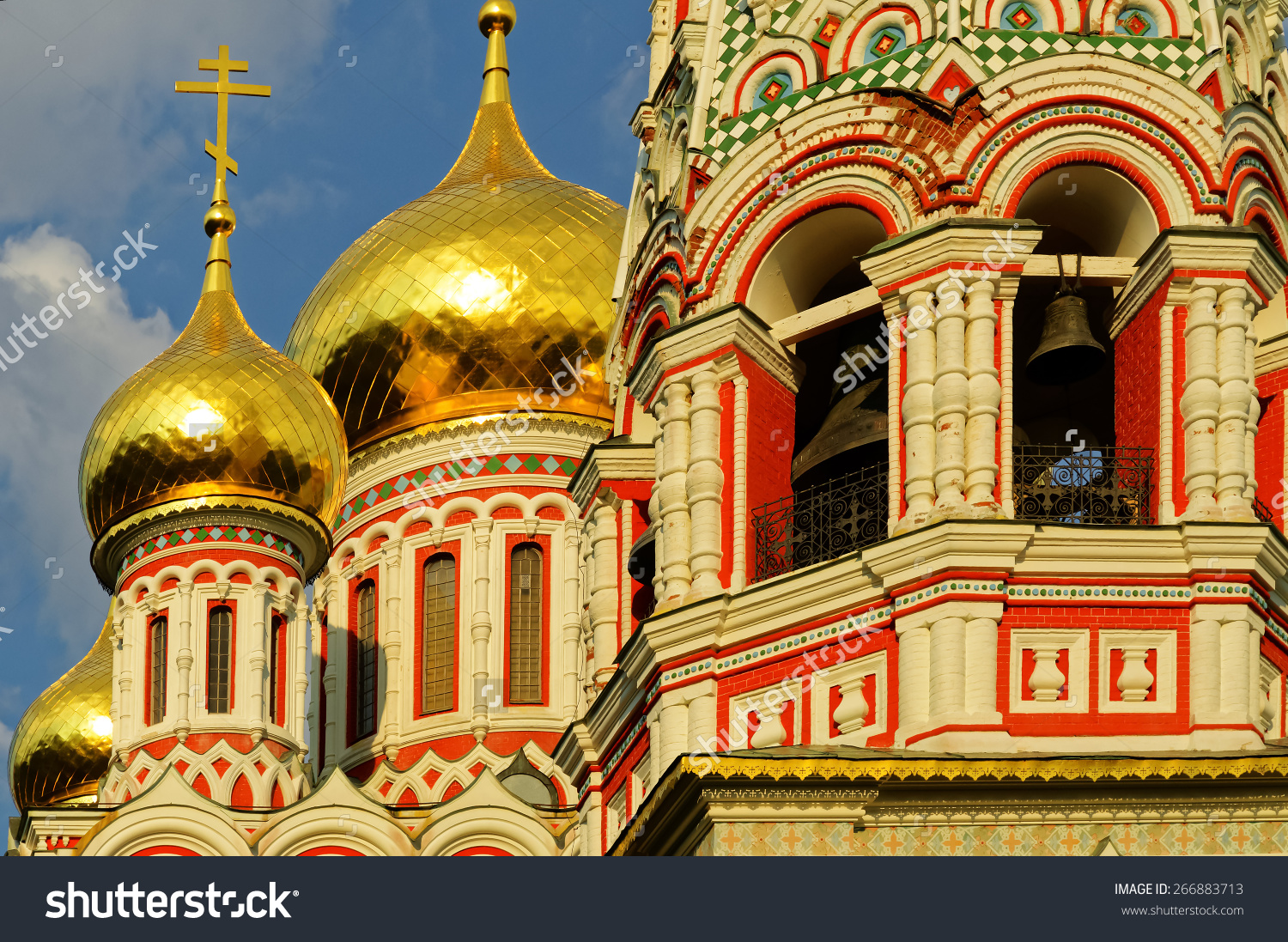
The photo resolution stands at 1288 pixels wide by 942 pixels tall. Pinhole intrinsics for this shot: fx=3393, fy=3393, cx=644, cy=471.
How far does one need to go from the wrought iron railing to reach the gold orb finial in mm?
14258

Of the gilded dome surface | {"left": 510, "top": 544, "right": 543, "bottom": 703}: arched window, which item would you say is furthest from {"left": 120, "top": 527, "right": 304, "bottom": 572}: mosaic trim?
{"left": 510, "top": 544, "right": 543, "bottom": 703}: arched window

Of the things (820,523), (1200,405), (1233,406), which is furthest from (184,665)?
(1233,406)

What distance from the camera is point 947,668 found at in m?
16.4

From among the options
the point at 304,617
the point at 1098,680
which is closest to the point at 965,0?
the point at 1098,680

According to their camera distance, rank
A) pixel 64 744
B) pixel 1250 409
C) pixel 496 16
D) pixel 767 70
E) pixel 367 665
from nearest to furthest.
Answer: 1. pixel 1250 409
2. pixel 767 70
3. pixel 367 665
4. pixel 64 744
5. pixel 496 16

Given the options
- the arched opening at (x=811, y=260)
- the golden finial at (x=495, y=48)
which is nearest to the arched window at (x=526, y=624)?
the golden finial at (x=495, y=48)

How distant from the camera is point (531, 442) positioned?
26.9 m

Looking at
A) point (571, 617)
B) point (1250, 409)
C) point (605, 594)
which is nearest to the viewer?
point (1250, 409)

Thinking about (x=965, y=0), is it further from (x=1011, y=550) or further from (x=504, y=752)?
(x=504, y=752)

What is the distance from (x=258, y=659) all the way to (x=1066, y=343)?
353 inches

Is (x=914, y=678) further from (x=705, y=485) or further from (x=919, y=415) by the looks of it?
(x=705, y=485)

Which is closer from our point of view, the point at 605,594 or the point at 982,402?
the point at 982,402

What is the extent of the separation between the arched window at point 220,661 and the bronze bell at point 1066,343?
8690 millimetres

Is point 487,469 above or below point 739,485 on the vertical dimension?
above
